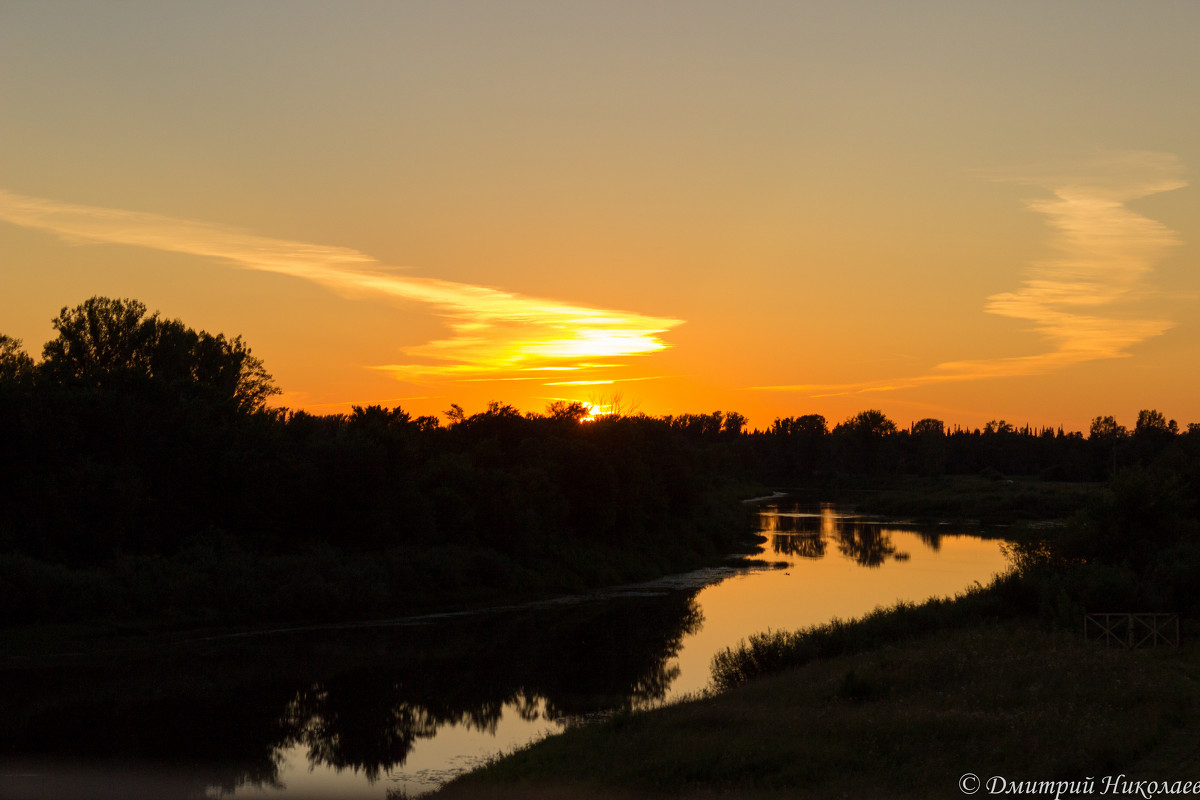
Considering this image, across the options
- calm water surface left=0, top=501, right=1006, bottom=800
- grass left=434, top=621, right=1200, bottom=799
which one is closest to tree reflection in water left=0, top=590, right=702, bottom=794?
calm water surface left=0, top=501, right=1006, bottom=800

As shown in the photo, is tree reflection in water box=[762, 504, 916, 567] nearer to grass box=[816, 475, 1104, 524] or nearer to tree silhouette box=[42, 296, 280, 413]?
grass box=[816, 475, 1104, 524]

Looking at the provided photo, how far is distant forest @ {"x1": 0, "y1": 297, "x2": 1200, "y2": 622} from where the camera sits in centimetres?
3616

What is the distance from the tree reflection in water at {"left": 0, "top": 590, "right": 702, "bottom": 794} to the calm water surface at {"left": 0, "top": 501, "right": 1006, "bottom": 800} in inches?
2.9

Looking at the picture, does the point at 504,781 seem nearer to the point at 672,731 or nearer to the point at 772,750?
the point at 672,731

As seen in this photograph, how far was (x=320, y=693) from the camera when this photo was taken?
1104 inches

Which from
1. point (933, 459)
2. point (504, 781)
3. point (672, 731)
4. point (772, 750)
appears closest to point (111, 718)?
point (504, 781)

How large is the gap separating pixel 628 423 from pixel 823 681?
147 ft

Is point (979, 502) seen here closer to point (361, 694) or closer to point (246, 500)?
point (246, 500)

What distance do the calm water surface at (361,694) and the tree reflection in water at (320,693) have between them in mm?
74

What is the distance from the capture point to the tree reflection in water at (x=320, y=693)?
22094 mm

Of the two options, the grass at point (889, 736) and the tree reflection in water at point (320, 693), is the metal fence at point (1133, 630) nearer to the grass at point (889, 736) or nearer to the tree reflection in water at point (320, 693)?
the grass at point (889, 736)

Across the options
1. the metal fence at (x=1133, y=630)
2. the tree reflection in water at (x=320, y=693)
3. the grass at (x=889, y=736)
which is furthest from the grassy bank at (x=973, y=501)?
the grass at (x=889, y=736)

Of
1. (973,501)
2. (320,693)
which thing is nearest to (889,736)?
(320,693)

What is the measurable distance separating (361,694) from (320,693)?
45.6 inches
